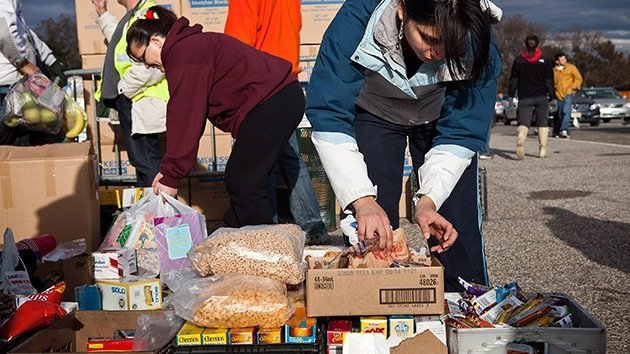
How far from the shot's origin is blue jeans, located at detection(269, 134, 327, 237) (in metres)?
5.73

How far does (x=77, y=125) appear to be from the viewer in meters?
6.08

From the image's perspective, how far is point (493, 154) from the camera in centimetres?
1580

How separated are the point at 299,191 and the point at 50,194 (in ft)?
6.63

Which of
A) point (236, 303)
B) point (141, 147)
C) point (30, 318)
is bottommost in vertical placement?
point (141, 147)

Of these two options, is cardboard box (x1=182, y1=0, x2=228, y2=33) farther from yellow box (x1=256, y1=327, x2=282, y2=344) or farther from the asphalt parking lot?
yellow box (x1=256, y1=327, x2=282, y2=344)

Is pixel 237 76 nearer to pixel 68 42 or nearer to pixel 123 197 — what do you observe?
pixel 123 197

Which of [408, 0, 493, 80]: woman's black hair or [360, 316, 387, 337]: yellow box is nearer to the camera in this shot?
[408, 0, 493, 80]: woman's black hair

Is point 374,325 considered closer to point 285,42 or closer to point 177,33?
point 177,33

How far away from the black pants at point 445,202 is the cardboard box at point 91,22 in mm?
4348

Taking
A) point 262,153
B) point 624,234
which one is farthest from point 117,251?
point 624,234

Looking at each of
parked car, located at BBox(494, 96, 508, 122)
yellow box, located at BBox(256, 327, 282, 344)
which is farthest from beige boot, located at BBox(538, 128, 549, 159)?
parked car, located at BBox(494, 96, 508, 122)

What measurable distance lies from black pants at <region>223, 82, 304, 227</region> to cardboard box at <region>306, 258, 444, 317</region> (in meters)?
1.85

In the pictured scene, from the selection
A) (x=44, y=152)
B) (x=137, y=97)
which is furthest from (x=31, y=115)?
(x=44, y=152)

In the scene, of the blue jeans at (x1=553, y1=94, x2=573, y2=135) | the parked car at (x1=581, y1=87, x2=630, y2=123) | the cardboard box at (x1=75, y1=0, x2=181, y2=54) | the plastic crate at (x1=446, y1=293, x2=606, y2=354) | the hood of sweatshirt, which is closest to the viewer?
the plastic crate at (x1=446, y1=293, x2=606, y2=354)
